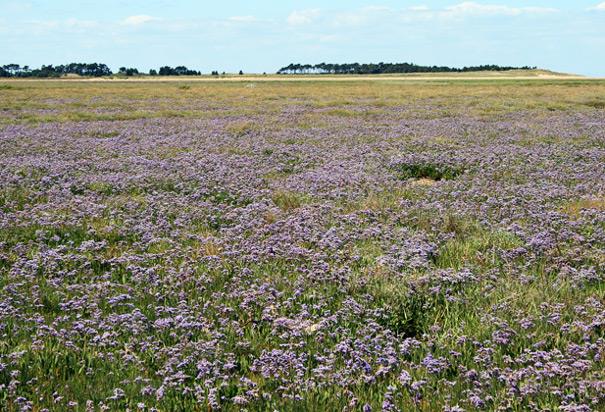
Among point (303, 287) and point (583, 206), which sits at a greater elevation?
point (583, 206)

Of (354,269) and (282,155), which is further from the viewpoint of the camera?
(282,155)

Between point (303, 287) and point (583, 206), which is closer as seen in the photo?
point (303, 287)

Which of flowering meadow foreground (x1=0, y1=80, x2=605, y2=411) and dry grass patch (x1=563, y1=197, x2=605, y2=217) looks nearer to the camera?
flowering meadow foreground (x1=0, y1=80, x2=605, y2=411)

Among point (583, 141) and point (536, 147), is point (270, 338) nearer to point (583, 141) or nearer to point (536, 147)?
point (536, 147)

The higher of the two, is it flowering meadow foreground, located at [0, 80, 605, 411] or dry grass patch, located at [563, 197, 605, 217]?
dry grass patch, located at [563, 197, 605, 217]

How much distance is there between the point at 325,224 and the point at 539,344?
453 cm

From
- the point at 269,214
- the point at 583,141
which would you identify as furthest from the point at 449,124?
the point at 269,214

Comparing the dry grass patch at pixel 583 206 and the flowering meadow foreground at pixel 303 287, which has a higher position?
the dry grass patch at pixel 583 206

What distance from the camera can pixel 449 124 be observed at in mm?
25016

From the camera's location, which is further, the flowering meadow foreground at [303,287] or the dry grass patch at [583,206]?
the dry grass patch at [583,206]

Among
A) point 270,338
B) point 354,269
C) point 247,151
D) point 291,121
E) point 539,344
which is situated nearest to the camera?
point 539,344

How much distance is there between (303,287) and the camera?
636 centimetres

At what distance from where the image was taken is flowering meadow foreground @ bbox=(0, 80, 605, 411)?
4352 millimetres

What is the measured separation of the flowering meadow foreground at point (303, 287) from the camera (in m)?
4.35
